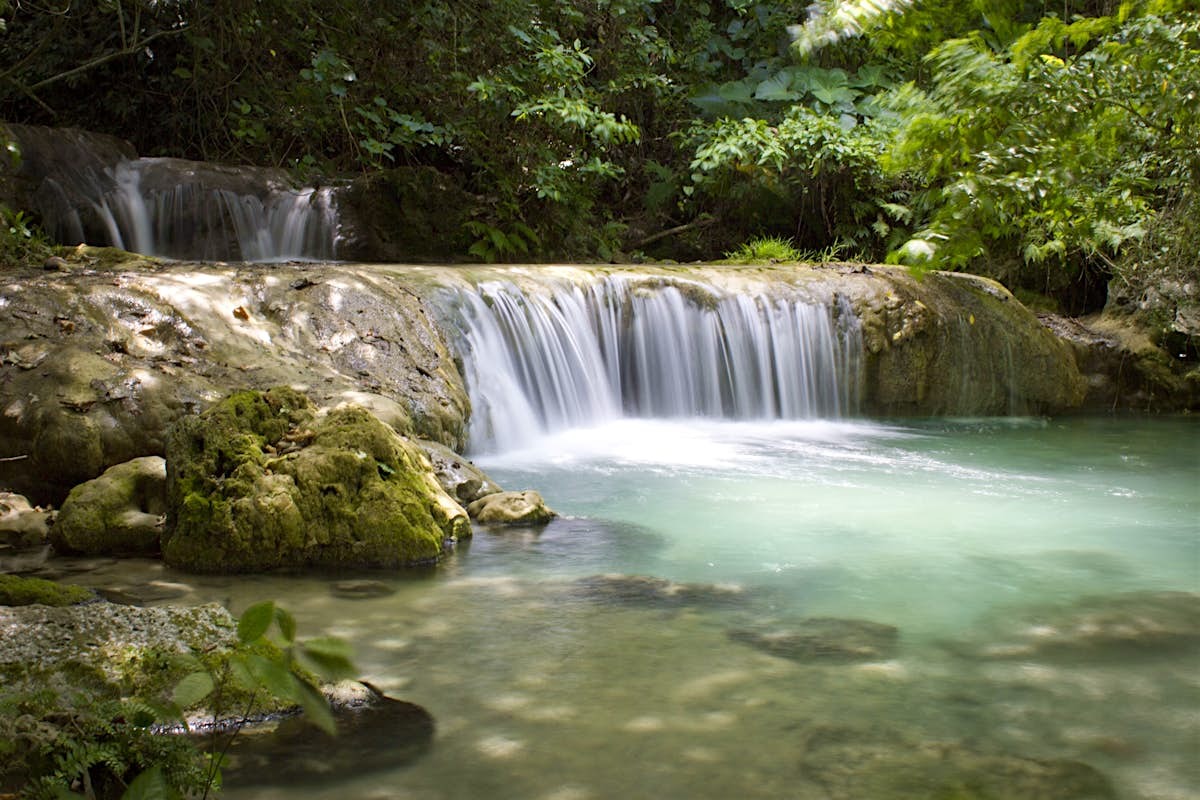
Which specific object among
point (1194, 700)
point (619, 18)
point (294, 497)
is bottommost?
point (1194, 700)

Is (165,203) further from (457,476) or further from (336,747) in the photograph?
(336,747)

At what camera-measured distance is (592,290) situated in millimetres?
10484

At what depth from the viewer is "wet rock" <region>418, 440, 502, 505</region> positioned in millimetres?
6250

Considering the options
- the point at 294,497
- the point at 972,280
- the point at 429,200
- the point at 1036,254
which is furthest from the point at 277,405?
the point at 1036,254

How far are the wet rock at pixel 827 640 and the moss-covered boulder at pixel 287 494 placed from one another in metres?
1.84

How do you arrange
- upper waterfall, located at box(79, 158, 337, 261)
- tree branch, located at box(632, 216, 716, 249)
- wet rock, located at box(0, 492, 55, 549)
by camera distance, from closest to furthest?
wet rock, located at box(0, 492, 55, 549) → upper waterfall, located at box(79, 158, 337, 261) → tree branch, located at box(632, 216, 716, 249)

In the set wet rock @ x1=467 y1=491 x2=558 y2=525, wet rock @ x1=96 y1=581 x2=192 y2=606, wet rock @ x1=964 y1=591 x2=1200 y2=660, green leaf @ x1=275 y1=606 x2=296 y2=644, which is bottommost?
wet rock @ x1=964 y1=591 x2=1200 y2=660

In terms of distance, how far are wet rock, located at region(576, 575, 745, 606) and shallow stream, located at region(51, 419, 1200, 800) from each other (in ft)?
0.06

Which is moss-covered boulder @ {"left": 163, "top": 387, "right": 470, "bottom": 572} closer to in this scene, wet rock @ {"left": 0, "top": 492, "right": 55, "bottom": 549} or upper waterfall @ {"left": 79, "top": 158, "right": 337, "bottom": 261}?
wet rock @ {"left": 0, "top": 492, "right": 55, "bottom": 549}

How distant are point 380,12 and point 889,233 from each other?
29.4ft

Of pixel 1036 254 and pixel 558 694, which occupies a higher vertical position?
pixel 1036 254

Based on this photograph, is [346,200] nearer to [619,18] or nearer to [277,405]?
[619,18]

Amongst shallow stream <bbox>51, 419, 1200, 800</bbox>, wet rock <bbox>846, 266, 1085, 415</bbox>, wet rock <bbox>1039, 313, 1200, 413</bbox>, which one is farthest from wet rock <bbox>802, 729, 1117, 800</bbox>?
wet rock <bbox>1039, 313, 1200, 413</bbox>

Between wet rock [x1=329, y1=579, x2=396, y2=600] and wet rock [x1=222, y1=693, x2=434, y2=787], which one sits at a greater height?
wet rock [x1=329, y1=579, x2=396, y2=600]
